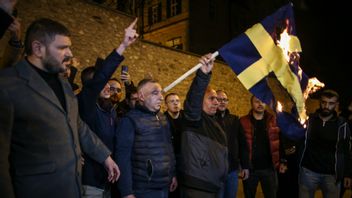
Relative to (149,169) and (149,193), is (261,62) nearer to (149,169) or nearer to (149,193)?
(149,169)

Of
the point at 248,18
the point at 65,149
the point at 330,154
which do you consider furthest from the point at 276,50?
the point at 248,18

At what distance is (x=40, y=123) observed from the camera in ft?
7.24

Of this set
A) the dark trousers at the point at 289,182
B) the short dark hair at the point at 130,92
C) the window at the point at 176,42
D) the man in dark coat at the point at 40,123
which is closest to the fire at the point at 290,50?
the dark trousers at the point at 289,182

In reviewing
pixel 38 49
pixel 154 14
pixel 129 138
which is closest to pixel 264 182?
pixel 129 138

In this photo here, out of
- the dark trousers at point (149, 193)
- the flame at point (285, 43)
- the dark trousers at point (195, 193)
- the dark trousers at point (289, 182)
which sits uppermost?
the flame at point (285, 43)

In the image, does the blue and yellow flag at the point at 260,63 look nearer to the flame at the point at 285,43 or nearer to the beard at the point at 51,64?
the flame at the point at 285,43

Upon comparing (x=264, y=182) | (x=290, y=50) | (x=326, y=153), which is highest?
(x=290, y=50)

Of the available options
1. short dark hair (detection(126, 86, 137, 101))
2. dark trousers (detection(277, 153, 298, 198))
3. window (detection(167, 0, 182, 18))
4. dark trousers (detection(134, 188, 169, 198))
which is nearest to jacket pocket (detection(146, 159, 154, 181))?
dark trousers (detection(134, 188, 169, 198))

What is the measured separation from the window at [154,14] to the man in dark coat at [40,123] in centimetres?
2509

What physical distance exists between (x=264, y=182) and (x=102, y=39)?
22.0ft

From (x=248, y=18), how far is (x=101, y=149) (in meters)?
26.0

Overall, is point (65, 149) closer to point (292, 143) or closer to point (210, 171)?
point (210, 171)

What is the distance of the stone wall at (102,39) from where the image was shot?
862 centimetres

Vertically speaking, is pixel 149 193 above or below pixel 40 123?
below
